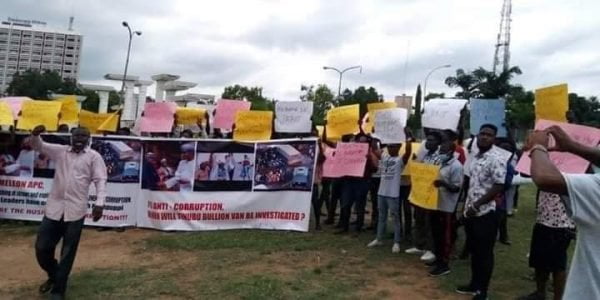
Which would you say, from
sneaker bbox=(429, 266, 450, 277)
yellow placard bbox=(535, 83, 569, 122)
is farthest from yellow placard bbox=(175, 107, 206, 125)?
yellow placard bbox=(535, 83, 569, 122)

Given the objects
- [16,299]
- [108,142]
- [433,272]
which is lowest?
[16,299]

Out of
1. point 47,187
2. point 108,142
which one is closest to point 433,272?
point 108,142

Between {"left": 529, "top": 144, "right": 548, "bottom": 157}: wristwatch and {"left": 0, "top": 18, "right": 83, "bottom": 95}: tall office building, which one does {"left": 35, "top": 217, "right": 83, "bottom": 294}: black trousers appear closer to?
{"left": 529, "top": 144, "right": 548, "bottom": 157}: wristwatch

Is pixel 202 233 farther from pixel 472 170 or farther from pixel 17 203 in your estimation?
pixel 472 170

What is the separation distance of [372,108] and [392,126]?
0.83 meters

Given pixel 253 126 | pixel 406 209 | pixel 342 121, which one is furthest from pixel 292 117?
pixel 406 209

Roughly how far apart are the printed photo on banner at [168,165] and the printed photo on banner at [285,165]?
1.13 metres

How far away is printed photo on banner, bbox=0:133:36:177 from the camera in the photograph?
9523mm

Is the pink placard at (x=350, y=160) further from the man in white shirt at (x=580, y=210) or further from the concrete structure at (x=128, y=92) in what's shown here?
the concrete structure at (x=128, y=92)

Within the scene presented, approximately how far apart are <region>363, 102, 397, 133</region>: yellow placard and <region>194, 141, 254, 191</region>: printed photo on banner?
1.99 metres

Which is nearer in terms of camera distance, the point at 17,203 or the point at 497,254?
the point at 497,254

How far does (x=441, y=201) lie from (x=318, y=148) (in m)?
2.86

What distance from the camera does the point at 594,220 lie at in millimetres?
2344

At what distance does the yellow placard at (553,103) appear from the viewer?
558 cm
